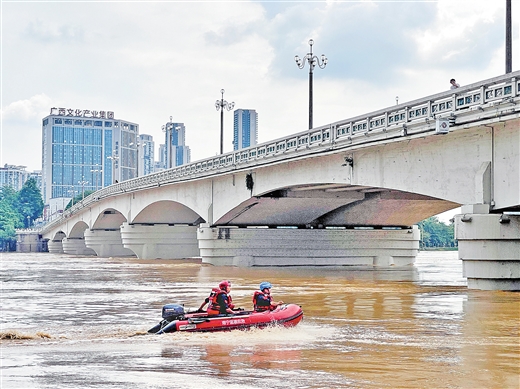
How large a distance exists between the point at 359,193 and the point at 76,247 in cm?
7510

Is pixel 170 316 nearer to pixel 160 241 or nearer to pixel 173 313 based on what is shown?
pixel 173 313

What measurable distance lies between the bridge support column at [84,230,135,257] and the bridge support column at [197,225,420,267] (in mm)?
40554

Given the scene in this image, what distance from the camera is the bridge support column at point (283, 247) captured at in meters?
55.4

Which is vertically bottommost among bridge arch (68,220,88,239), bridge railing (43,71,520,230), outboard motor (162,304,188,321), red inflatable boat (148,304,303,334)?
red inflatable boat (148,304,303,334)

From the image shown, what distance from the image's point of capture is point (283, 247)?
5562cm

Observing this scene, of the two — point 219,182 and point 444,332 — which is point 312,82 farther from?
point 444,332

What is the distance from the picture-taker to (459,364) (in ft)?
51.6

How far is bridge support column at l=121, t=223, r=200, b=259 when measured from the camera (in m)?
76.0

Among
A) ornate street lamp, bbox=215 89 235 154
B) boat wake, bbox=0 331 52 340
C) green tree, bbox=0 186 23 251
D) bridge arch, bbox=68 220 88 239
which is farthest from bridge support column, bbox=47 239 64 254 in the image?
boat wake, bbox=0 331 52 340

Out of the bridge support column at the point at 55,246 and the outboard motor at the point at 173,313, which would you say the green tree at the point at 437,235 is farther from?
the outboard motor at the point at 173,313

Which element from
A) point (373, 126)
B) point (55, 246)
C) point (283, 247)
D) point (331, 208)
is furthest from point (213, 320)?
point (55, 246)

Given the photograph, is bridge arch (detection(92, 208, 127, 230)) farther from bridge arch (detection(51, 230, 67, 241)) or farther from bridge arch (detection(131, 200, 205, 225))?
bridge arch (detection(51, 230, 67, 241))

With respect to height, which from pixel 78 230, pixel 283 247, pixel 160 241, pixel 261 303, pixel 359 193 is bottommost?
pixel 261 303

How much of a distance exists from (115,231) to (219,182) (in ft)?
149
